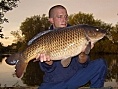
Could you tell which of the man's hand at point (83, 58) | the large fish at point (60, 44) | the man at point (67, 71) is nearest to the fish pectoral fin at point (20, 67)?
the large fish at point (60, 44)

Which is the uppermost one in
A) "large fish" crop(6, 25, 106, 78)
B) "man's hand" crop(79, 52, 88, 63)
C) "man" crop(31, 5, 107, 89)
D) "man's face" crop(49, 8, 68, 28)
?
"man's face" crop(49, 8, 68, 28)

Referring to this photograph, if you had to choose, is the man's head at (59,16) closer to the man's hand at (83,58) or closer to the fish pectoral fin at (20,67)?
the man's hand at (83,58)

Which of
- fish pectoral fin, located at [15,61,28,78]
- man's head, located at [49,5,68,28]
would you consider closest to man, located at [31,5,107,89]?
man's head, located at [49,5,68,28]

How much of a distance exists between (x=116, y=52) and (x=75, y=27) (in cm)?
6239

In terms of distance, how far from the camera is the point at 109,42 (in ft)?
200

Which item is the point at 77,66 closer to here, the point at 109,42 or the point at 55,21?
the point at 55,21

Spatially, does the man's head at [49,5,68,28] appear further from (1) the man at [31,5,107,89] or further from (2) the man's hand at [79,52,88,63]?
(2) the man's hand at [79,52,88,63]

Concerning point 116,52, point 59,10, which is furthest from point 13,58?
point 116,52

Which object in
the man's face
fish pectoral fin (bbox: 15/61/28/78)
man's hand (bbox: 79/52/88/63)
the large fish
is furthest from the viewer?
the man's face

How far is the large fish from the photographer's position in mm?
3748

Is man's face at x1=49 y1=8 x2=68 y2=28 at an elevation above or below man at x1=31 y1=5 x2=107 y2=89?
above

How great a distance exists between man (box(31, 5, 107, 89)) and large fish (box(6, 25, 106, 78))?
534 millimetres

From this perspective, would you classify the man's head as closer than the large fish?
No

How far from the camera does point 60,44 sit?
3.73m
